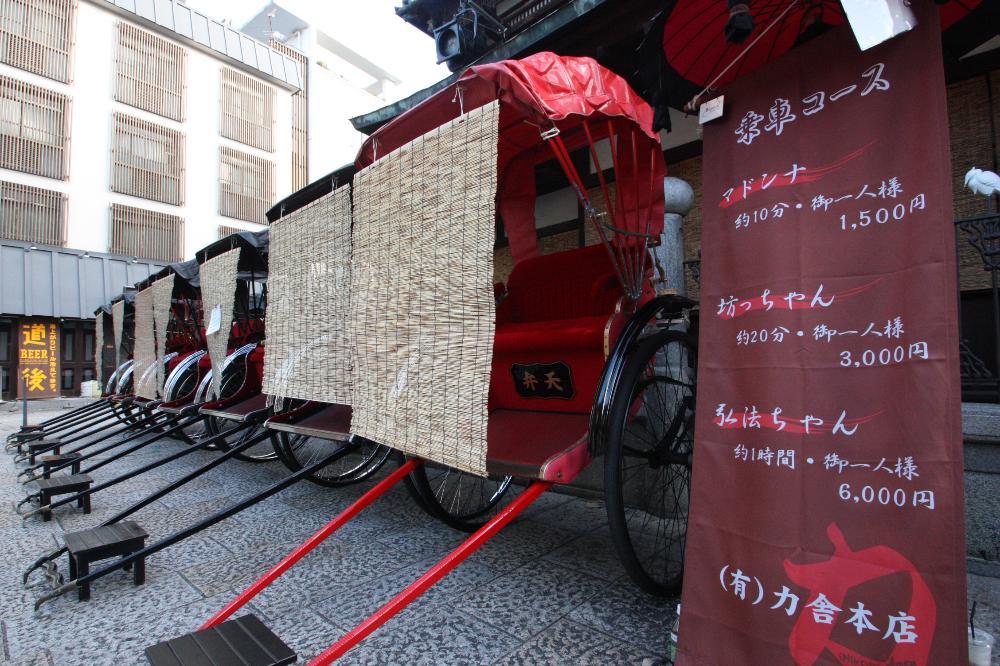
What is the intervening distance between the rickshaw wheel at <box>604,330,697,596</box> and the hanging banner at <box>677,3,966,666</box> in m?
0.62

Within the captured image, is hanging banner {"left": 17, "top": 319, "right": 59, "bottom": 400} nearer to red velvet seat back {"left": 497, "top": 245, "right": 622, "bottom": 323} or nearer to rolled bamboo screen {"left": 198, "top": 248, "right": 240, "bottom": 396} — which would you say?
rolled bamboo screen {"left": 198, "top": 248, "right": 240, "bottom": 396}

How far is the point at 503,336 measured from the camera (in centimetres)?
308

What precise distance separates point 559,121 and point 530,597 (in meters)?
2.24

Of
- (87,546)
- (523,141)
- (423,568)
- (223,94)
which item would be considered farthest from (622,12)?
(223,94)

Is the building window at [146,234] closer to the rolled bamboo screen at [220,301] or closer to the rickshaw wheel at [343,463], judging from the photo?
the rolled bamboo screen at [220,301]

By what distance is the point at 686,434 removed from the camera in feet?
9.75

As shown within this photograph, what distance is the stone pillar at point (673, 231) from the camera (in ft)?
13.4

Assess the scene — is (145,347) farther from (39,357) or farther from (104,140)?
(104,140)

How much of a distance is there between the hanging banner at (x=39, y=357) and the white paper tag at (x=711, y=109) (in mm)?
21815

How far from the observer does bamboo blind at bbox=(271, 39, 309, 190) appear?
2512cm

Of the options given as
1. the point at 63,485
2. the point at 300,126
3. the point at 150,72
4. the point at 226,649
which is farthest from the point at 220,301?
the point at 300,126

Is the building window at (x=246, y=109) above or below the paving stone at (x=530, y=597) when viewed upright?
above

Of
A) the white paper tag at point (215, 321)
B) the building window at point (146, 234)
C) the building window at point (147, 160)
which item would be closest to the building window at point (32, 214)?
the building window at point (146, 234)

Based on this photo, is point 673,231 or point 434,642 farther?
point 673,231
